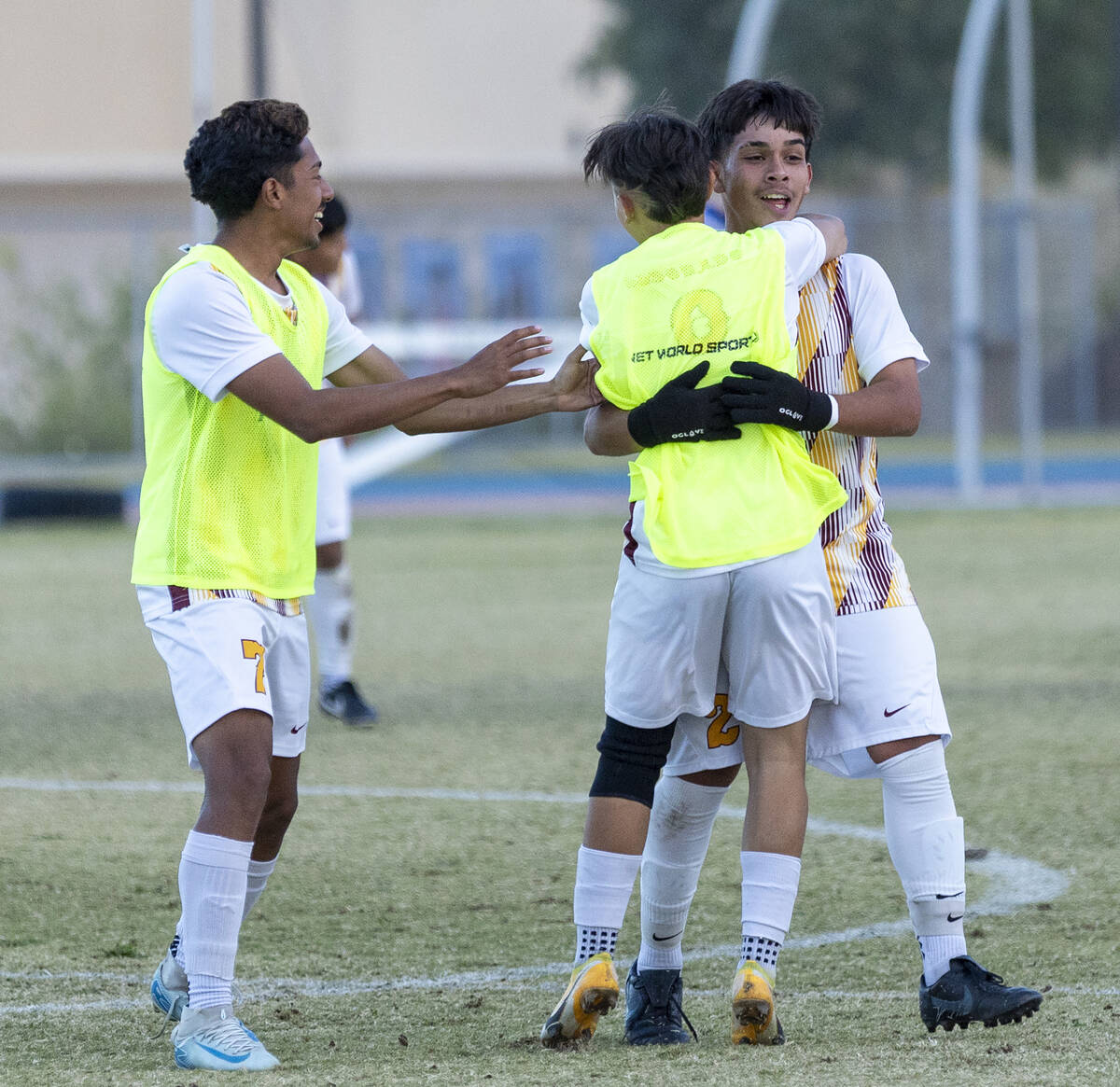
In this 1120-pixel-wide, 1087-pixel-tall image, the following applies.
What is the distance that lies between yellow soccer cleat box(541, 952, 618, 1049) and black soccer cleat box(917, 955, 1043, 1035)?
1.99 ft

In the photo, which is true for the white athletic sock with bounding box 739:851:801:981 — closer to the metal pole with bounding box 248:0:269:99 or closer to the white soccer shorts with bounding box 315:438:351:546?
the white soccer shorts with bounding box 315:438:351:546

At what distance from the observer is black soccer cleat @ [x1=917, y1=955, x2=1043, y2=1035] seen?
3.52 metres

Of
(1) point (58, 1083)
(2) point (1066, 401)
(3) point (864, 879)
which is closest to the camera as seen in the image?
(1) point (58, 1083)

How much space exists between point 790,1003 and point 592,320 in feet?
4.75

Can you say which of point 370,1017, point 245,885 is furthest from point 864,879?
point 245,885

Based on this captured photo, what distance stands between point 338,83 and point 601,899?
3517 centimetres

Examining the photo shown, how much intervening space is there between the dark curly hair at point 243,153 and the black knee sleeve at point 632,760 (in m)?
1.25

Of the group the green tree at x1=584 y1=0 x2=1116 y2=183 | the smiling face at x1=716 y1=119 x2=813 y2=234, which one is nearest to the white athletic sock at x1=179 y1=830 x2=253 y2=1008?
the smiling face at x1=716 y1=119 x2=813 y2=234

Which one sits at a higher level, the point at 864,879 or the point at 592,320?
the point at 592,320

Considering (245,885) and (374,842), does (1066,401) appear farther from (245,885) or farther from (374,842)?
(245,885)

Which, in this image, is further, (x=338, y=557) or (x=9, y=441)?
(x=9, y=441)

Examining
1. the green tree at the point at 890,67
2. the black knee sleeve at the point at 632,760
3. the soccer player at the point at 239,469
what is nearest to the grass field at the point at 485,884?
the soccer player at the point at 239,469

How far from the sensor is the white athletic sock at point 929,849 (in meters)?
3.68

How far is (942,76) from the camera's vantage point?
37.2 m
